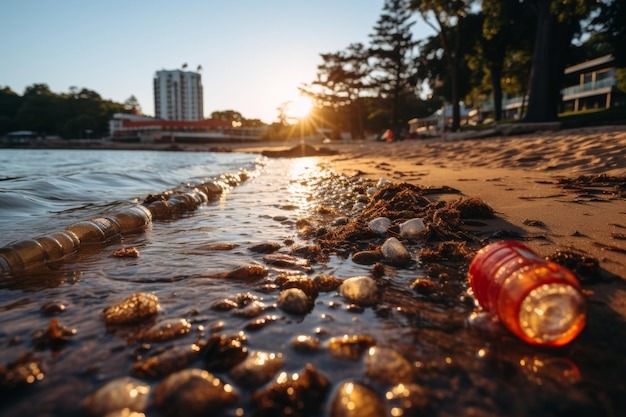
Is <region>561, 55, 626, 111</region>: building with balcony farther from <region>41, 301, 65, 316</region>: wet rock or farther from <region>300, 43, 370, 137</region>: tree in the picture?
<region>41, 301, 65, 316</region>: wet rock

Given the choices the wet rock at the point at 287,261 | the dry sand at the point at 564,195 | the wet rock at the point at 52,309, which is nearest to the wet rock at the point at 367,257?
the wet rock at the point at 287,261

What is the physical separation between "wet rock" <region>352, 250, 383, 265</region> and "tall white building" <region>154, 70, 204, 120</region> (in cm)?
15473

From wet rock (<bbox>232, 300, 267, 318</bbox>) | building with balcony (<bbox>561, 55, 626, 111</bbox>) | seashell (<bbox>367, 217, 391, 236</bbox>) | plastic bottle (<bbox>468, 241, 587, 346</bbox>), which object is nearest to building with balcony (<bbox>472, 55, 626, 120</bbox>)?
building with balcony (<bbox>561, 55, 626, 111</bbox>)

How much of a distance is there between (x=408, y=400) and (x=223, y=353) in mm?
703

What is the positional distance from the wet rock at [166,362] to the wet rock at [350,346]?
1.79ft

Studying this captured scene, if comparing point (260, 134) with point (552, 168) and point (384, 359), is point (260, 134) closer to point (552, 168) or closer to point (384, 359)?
point (552, 168)

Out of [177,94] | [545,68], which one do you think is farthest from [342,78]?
[177,94]

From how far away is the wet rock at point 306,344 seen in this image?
1484 millimetres

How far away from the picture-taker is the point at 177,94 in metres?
144

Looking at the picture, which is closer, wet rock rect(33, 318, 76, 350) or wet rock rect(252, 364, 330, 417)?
wet rock rect(252, 364, 330, 417)

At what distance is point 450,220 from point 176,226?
2959 mm

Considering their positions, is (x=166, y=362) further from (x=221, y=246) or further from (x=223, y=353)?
(x=221, y=246)

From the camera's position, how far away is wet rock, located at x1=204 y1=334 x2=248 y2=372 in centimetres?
137

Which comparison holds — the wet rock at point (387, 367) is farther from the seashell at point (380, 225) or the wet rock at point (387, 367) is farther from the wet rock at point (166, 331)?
the seashell at point (380, 225)
